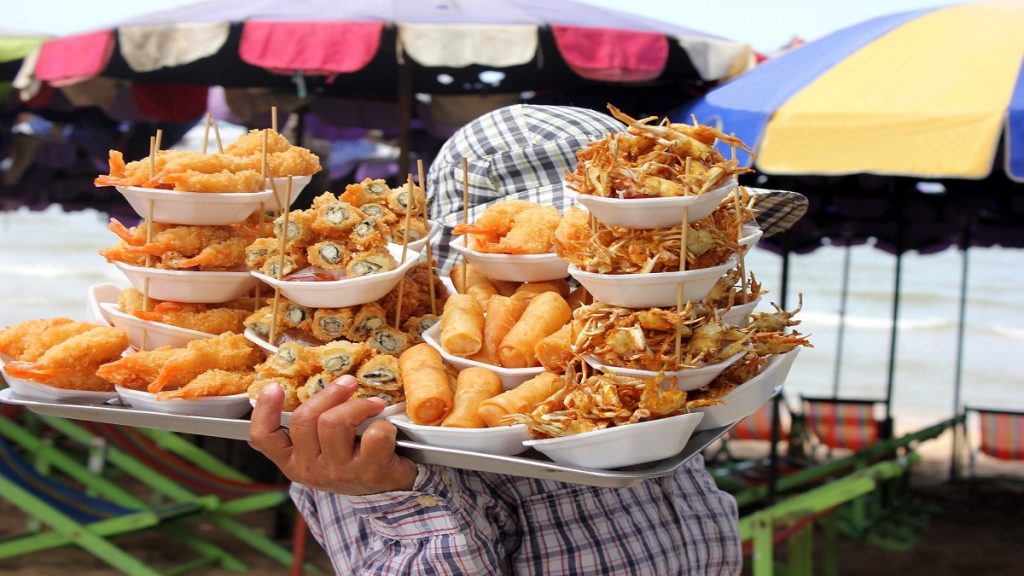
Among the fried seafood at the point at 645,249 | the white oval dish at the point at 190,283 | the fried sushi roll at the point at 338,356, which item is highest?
the fried seafood at the point at 645,249

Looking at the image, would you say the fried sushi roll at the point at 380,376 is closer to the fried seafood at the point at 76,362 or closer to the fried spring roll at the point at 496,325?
the fried spring roll at the point at 496,325

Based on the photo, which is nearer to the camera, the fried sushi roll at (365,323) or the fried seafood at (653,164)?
the fried seafood at (653,164)

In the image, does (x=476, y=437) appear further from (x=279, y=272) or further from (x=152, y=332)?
(x=152, y=332)

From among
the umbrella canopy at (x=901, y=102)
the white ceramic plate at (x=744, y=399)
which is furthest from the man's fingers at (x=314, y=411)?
the umbrella canopy at (x=901, y=102)

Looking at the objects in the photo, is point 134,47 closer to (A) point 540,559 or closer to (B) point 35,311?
(A) point 540,559

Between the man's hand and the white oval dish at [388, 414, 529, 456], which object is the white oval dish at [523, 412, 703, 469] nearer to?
the white oval dish at [388, 414, 529, 456]

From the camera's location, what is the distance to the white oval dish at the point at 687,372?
170cm

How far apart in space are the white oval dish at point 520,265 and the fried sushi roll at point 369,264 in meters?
0.20

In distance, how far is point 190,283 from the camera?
2.13m

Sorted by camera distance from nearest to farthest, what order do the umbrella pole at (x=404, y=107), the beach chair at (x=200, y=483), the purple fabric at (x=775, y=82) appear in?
the purple fabric at (x=775, y=82) → the umbrella pole at (x=404, y=107) → the beach chair at (x=200, y=483)

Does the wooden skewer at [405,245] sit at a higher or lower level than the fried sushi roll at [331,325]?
higher

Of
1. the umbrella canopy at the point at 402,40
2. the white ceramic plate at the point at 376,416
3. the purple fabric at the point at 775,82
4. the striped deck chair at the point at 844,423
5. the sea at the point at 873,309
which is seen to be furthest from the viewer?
the sea at the point at 873,309

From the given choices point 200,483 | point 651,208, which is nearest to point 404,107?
point 200,483

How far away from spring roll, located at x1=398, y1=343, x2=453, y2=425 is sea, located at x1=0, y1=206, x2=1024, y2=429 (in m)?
12.4
